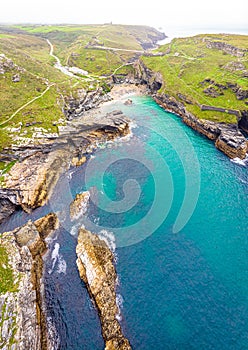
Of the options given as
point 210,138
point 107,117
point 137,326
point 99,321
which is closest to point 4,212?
point 99,321

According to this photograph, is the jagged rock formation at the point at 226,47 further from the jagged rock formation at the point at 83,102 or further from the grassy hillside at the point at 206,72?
the jagged rock formation at the point at 83,102

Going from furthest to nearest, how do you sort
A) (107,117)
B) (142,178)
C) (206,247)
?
(107,117) < (142,178) < (206,247)

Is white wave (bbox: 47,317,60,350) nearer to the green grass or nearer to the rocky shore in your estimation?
the green grass

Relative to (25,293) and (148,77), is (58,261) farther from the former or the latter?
(148,77)

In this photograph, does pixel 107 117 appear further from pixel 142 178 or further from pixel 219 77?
pixel 219 77

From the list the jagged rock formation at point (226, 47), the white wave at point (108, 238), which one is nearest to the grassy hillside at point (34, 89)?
the white wave at point (108, 238)

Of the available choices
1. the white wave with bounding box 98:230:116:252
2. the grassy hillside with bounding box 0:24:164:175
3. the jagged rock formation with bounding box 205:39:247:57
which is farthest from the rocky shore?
the white wave with bounding box 98:230:116:252
